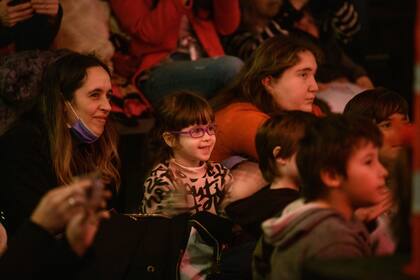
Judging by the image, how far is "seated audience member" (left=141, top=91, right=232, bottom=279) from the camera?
3510 mm

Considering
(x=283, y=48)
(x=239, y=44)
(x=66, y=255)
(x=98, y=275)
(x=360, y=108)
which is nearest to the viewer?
(x=66, y=255)

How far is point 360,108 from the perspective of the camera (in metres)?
3.55

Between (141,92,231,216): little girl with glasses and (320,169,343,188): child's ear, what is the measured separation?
3.80 ft

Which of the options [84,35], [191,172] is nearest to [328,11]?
[84,35]

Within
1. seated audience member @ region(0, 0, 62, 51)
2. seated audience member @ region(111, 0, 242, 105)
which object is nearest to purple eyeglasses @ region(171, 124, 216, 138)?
seated audience member @ region(111, 0, 242, 105)

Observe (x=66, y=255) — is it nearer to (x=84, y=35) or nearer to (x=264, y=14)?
(x=84, y=35)

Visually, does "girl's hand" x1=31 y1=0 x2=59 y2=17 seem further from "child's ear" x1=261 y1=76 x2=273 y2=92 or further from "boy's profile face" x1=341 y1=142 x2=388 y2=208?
"boy's profile face" x1=341 y1=142 x2=388 y2=208

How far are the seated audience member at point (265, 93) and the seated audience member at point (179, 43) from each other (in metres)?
0.43

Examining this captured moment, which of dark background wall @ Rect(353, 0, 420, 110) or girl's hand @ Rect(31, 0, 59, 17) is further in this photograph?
dark background wall @ Rect(353, 0, 420, 110)

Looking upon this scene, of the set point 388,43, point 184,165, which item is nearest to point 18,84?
point 184,165

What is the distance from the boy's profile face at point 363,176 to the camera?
2.43 meters

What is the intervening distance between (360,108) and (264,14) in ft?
5.06

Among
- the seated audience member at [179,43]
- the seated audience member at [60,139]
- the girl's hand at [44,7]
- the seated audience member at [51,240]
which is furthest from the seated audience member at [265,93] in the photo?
the seated audience member at [51,240]

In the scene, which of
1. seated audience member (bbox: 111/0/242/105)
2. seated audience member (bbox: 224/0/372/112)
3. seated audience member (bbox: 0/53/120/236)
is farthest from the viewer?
seated audience member (bbox: 224/0/372/112)
